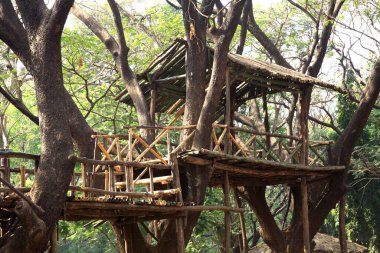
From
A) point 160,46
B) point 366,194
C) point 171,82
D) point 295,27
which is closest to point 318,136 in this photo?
point 295,27

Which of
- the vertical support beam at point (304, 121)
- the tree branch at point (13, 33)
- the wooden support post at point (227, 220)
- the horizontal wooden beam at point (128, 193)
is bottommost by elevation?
the wooden support post at point (227, 220)

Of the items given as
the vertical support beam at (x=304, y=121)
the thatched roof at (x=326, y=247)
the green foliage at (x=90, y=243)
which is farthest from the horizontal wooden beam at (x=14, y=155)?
the green foliage at (x=90, y=243)

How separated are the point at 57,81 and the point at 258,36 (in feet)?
26.9

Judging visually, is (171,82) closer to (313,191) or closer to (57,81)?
(313,191)

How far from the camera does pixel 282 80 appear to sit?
1279 centimetres

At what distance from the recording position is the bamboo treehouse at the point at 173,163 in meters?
9.20

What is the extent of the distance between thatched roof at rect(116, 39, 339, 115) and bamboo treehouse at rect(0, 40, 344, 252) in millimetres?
19

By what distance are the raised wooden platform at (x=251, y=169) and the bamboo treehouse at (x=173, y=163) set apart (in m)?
0.02

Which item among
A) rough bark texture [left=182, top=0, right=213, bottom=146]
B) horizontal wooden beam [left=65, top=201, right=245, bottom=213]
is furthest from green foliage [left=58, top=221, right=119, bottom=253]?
horizontal wooden beam [left=65, top=201, right=245, bottom=213]

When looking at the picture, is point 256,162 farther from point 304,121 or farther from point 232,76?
point 304,121

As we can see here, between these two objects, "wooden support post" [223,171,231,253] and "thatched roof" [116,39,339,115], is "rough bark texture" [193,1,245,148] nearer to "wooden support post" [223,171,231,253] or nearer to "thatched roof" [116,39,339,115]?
"thatched roof" [116,39,339,115]

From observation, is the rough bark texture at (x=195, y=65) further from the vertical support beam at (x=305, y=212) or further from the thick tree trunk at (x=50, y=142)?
the thick tree trunk at (x=50, y=142)

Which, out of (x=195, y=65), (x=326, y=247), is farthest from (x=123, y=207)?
(x=326, y=247)

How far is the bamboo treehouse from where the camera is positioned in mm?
9203
